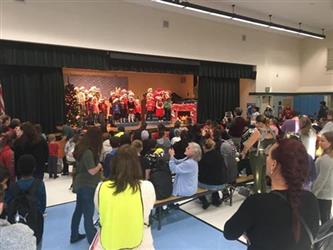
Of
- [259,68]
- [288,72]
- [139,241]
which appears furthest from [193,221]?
[288,72]

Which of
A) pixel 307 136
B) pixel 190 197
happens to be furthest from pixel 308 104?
pixel 190 197

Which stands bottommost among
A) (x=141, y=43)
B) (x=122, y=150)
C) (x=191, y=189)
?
(x=191, y=189)

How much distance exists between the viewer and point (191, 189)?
13.6 ft

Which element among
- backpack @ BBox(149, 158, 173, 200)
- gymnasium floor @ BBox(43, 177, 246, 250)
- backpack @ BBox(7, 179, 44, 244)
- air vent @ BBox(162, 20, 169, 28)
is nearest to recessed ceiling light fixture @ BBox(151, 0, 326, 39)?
air vent @ BBox(162, 20, 169, 28)

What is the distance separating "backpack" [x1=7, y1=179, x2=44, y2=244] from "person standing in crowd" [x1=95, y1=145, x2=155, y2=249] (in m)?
0.47

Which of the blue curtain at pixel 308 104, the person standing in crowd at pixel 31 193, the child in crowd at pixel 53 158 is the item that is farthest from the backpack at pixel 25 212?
the blue curtain at pixel 308 104

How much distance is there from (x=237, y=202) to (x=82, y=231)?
8.37 feet

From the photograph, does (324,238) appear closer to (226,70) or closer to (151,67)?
(151,67)

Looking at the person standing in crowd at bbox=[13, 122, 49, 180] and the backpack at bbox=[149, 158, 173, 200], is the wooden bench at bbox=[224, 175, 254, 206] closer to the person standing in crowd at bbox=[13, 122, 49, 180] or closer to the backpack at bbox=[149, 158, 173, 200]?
the backpack at bbox=[149, 158, 173, 200]

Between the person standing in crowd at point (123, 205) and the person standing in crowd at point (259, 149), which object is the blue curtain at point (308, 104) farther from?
the person standing in crowd at point (123, 205)

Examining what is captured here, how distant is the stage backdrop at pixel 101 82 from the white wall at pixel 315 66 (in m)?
8.70

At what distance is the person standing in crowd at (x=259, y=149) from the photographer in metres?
4.62

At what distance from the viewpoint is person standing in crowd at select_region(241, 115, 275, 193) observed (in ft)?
15.2

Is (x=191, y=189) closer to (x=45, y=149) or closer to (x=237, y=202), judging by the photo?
(x=237, y=202)
